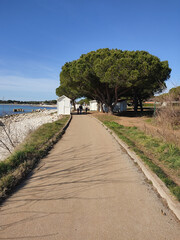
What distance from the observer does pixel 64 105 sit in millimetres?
29641

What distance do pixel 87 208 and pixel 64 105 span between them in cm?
2727

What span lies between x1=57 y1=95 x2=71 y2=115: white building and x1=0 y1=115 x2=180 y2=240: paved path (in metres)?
24.8

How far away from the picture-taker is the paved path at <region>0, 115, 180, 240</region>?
2432 mm

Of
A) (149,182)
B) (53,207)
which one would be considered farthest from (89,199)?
(149,182)

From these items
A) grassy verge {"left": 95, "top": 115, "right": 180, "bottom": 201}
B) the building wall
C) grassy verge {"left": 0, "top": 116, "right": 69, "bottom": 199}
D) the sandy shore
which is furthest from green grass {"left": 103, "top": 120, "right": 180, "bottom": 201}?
the building wall

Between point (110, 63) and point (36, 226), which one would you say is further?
point (110, 63)

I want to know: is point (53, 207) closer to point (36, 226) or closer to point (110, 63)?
point (36, 226)

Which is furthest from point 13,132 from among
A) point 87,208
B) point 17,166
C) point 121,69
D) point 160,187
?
point 121,69

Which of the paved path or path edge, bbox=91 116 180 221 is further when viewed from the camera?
path edge, bbox=91 116 180 221

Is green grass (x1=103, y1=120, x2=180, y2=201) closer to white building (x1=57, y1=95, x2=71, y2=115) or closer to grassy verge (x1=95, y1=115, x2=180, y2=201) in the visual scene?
grassy verge (x1=95, y1=115, x2=180, y2=201)

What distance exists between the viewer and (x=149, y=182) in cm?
404

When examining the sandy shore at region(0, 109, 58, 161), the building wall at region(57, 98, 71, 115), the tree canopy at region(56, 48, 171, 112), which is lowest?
the sandy shore at region(0, 109, 58, 161)

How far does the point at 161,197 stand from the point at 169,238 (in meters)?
1.07

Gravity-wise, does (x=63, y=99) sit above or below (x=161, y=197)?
above
